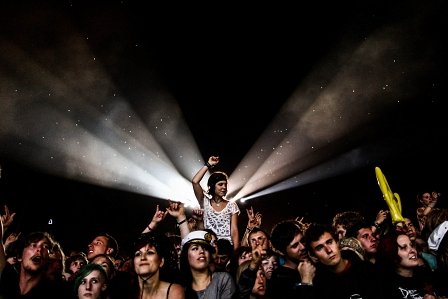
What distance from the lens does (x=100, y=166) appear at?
11.9m

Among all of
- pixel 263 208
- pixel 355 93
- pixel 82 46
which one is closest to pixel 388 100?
pixel 355 93

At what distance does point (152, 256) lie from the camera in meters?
3.15

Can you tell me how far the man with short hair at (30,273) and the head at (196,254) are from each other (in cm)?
127

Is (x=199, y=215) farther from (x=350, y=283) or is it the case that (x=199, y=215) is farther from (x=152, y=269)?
(x=350, y=283)

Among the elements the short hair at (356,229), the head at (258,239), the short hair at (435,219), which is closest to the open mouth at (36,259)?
the head at (258,239)

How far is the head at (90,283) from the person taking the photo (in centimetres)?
297

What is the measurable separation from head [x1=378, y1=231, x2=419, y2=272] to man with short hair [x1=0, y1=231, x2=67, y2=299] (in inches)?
141

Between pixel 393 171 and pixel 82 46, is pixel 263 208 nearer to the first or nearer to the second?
pixel 393 171

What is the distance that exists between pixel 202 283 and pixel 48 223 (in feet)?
34.1

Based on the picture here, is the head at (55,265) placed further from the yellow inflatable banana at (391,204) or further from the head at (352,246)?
the yellow inflatable banana at (391,204)

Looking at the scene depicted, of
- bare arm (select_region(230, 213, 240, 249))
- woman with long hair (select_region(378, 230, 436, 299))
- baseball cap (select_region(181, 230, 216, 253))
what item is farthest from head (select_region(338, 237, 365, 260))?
bare arm (select_region(230, 213, 240, 249))

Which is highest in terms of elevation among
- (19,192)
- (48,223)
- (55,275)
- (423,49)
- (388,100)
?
(423,49)

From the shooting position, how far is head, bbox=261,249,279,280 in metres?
3.66

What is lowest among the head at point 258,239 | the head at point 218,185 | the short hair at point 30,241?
the head at point 258,239
